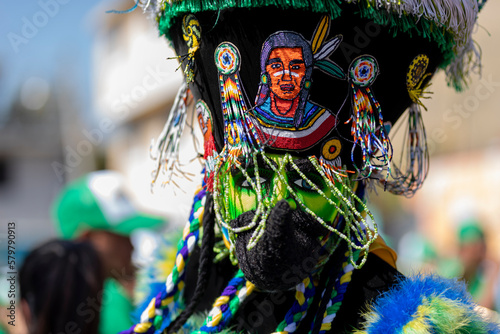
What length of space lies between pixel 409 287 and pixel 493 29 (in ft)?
32.5

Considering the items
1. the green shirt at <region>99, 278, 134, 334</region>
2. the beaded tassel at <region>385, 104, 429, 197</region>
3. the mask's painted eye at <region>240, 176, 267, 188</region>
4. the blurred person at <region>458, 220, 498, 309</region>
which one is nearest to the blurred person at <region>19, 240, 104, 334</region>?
the green shirt at <region>99, 278, 134, 334</region>

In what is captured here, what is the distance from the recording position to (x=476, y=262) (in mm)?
4039

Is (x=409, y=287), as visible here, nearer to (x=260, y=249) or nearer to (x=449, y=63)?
(x=260, y=249)

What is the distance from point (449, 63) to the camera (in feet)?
4.10

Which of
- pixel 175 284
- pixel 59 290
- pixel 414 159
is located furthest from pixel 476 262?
Answer: pixel 175 284

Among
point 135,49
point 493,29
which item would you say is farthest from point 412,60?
point 135,49

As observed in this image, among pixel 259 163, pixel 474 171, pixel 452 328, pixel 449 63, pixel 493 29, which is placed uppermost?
pixel 493 29

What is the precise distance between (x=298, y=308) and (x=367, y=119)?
19.2 inches

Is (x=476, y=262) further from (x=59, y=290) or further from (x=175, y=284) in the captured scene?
(x=175, y=284)

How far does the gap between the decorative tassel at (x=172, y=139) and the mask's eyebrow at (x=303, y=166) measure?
0.39 meters

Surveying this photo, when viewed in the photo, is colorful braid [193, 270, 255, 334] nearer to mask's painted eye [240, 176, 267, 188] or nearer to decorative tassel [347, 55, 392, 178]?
mask's painted eye [240, 176, 267, 188]

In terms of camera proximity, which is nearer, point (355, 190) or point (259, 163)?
point (259, 163)

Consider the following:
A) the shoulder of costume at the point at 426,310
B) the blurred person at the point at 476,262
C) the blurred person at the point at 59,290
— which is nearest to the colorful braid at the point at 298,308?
the shoulder of costume at the point at 426,310

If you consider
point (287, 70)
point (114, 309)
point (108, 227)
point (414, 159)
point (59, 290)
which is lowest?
point (114, 309)
